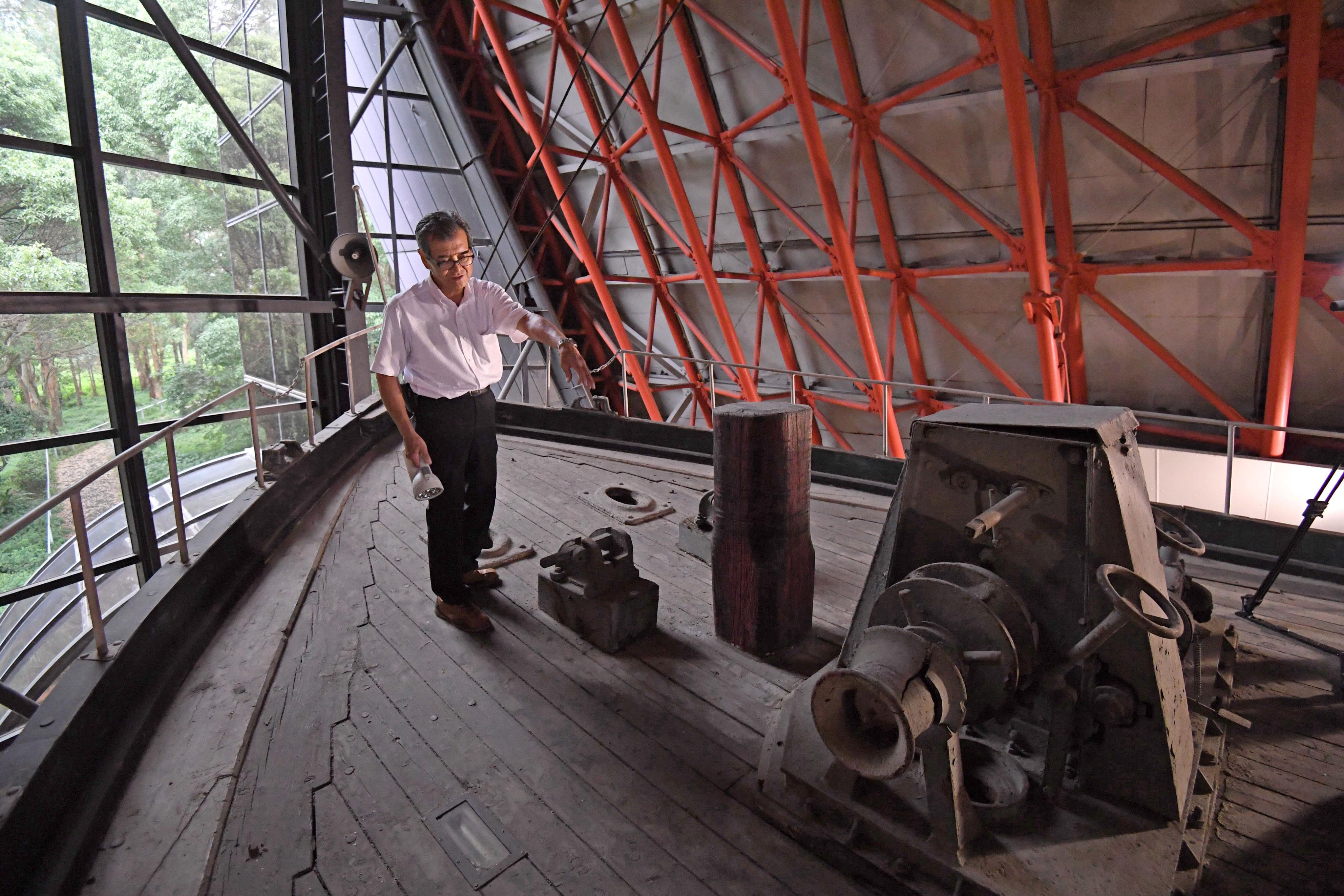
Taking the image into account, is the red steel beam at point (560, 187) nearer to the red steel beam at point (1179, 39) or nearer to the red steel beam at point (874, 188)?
the red steel beam at point (874, 188)

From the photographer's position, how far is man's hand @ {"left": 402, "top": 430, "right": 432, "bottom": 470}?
2.63 metres

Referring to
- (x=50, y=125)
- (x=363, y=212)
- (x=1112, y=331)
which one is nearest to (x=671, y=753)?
(x=363, y=212)

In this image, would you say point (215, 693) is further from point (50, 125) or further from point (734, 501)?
point (50, 125)

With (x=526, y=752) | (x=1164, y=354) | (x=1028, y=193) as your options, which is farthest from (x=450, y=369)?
(x=1164, y=354)

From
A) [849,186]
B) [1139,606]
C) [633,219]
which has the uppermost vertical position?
[849,186]

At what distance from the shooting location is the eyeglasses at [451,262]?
9.09 feet

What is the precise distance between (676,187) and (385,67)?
4.65 metres

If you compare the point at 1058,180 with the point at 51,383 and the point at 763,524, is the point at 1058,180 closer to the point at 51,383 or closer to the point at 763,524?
the point at 763,524

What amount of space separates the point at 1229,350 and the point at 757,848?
9072 mm

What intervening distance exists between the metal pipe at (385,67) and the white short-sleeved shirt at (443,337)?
7.62m

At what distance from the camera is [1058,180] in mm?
7633

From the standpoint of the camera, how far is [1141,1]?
667cm

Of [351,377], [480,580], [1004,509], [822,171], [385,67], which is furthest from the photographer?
[385,67]

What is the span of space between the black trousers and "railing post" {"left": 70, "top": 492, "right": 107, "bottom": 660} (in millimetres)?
1077
